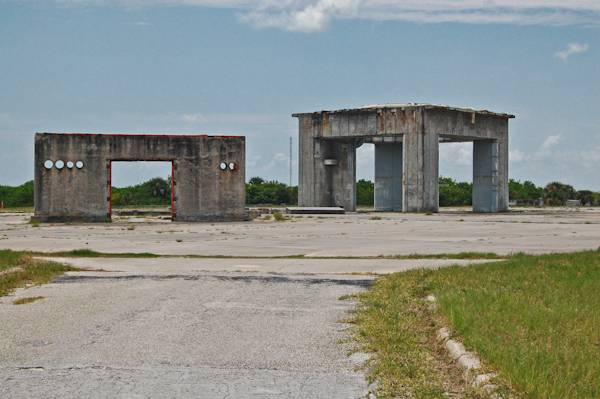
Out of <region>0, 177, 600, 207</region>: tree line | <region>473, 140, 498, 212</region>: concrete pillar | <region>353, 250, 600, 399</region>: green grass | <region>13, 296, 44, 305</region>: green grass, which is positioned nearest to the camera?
<region>353, 250, 600, 399</region>: green grass

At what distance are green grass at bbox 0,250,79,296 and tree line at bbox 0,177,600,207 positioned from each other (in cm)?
6256

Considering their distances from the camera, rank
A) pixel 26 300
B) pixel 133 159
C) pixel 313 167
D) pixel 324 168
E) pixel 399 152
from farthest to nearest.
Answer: pixel 399 152, pixel 324 168, pixel 313 167, pixel 133 159, pixel 26 300

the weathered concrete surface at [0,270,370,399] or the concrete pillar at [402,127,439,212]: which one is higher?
the concrete pillar at [402,127,439,212]

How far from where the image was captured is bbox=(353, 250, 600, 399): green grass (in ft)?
22.9

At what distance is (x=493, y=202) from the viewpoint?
212ft

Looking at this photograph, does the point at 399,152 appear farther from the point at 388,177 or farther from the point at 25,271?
the point at 25,271

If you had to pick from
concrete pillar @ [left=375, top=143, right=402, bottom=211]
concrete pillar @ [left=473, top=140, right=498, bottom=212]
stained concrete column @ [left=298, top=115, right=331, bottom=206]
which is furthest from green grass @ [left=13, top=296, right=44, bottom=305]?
concrete pillar @ [left=375, top=143, right=402, bottom=211]

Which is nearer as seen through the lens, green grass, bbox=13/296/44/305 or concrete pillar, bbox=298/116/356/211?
green grass, bbox=13/296/44/305

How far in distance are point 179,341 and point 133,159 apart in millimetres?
33600

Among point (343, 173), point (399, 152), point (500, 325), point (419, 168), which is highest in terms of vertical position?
point (399, 152)

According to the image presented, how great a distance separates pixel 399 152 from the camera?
219 ft

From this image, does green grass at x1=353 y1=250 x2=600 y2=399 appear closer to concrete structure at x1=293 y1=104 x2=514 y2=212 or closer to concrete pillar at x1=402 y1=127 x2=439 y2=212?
concrete pillar at x1=402 y1=127 x2=439 y2=212

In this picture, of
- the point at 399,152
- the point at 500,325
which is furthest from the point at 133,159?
the point at 500,325

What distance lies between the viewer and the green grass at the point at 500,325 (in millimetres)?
6977
